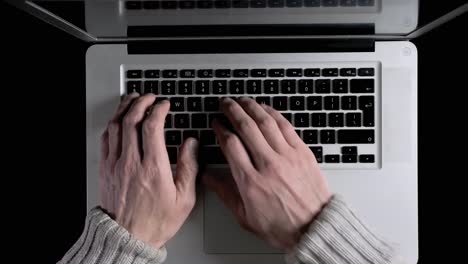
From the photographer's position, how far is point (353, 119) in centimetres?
68

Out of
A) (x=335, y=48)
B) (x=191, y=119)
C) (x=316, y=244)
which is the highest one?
(x=335, y=48)

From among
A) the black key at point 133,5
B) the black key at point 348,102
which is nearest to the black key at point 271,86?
the black key at point 348,102

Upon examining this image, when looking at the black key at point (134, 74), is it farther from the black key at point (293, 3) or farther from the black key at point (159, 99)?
the black key at point (293, 3)

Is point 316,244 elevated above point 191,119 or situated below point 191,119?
below

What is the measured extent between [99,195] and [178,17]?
11.8 inches

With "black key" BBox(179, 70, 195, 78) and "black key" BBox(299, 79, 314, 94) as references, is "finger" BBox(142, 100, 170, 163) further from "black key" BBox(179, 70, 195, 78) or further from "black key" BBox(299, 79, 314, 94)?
"black key" BBox(299, 79, 314, 94)

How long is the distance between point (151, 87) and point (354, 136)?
1.04 ft

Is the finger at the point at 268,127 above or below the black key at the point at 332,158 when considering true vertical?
above

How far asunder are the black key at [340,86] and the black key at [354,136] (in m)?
0.06

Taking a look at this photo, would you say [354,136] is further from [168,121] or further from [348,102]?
[168,121]

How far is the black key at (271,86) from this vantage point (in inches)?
26.8
